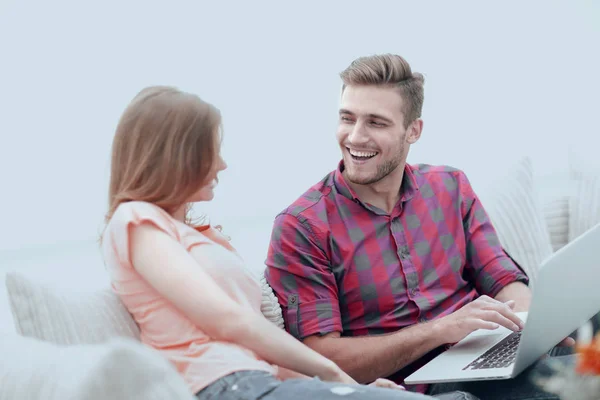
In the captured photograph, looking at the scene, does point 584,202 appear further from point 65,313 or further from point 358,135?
point 65,313

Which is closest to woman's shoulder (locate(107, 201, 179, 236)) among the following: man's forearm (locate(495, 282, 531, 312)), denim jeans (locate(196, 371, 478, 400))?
denim jeans (locate(196, 371, 478, 400))

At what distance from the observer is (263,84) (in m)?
2.92

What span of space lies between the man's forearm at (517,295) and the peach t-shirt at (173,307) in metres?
0.81

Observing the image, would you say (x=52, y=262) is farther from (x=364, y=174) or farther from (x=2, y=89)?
(x=364, y=174)

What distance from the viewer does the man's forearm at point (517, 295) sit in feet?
7.04

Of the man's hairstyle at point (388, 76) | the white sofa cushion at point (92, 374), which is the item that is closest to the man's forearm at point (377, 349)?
the man's hairstyle at point (388, 76)

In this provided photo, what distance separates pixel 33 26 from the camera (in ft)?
8.38

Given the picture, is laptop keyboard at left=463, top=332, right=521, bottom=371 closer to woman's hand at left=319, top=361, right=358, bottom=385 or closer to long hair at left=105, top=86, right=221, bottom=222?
woman's hand at left=319, top=361, right=358, bottom=385

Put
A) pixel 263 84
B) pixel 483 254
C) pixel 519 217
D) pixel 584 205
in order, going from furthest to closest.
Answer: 1. pixel 263 84
2. pixel 584 205
3. pixel 519 217
4. pixel 483 254

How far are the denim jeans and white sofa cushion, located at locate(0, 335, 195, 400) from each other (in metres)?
0.27

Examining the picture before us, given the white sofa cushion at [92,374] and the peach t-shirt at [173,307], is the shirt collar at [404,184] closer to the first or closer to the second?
the peach t-shirt at [173,307]

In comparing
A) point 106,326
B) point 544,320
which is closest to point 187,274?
point 106,326

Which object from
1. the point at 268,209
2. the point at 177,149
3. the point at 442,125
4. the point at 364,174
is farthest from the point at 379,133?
the point at 442,125

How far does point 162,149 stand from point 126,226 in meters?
0.17
